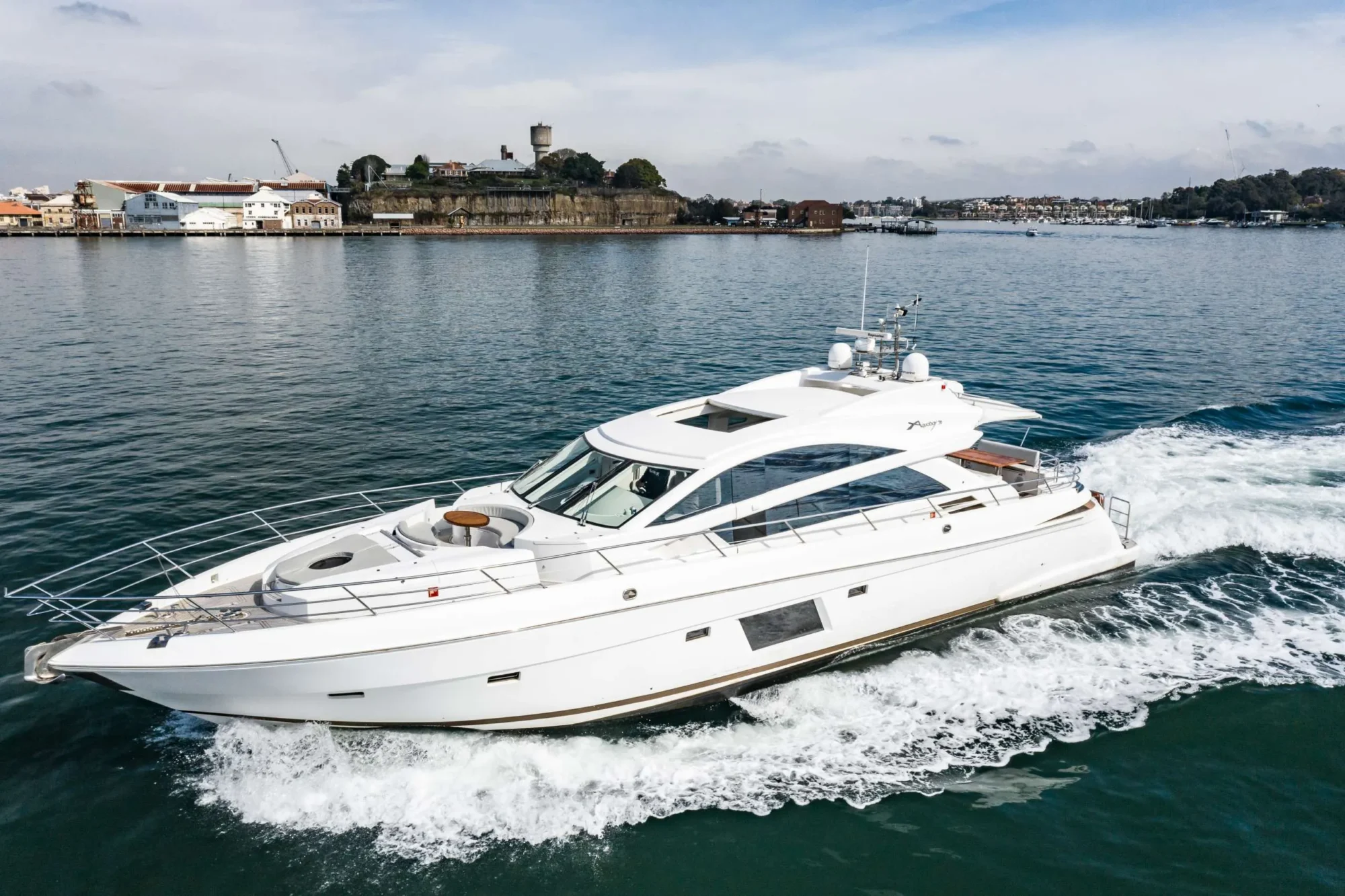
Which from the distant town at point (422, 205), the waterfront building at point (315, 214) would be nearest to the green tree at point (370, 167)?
the distant town at point (422, 205)

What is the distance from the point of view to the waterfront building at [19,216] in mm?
119062

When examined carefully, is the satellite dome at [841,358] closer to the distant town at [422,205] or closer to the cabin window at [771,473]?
the cabin window at [771,473]

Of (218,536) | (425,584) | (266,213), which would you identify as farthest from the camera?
(266,213)

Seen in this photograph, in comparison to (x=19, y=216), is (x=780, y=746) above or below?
below

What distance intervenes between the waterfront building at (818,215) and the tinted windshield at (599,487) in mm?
151736

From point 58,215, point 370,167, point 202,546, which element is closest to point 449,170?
point 370,167

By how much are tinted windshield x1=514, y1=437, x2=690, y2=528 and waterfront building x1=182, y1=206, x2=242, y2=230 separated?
12774cm

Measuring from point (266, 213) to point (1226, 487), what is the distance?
13163cm

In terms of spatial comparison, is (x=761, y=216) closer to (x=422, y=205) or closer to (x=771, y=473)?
(x=422, y=205)

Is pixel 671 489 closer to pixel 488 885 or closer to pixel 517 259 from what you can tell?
pixel 488 885

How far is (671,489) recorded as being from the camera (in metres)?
9.67

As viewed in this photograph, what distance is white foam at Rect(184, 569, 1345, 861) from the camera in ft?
25.9

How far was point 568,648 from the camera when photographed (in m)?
8.59

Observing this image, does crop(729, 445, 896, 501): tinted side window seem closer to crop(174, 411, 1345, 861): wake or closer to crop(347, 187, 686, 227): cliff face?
crop(174, 411, 1345, 861): wake
